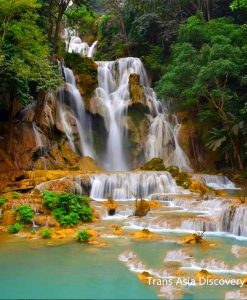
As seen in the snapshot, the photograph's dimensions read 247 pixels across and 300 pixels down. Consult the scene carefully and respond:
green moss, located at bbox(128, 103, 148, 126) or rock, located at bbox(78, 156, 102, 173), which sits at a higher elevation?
green moss, located at bbox(128, 103, 148, 126)

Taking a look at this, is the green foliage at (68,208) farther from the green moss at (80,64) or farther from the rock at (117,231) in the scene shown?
the green moss at (80,64)

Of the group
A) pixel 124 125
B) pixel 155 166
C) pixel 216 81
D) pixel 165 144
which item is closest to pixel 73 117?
pixel 124 125

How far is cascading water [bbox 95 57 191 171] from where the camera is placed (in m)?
26.4

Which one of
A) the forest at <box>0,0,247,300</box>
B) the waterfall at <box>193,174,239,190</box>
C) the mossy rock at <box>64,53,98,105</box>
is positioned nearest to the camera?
the forest at <box>0,0,247,300</box>

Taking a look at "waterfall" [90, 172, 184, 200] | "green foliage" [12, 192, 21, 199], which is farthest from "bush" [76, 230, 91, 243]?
"waterfall" [90, 172, 184, 200]

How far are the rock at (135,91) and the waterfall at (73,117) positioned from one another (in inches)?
139

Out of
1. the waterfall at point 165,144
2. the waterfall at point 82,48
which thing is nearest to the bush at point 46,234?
the waterfall at point 165,144

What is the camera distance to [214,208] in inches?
580

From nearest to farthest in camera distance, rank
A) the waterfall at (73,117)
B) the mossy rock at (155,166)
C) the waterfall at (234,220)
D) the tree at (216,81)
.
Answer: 1. the waterfall at (234,220)
2. the mossy rock at (155,166)
3. the tree at (216,81)
4. the waterfall at (73,117)

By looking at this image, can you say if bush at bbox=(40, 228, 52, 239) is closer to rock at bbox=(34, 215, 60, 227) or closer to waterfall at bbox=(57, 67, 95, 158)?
rock at bbox=(34, 215, 60, 227)

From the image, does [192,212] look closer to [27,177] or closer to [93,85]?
[27,177]

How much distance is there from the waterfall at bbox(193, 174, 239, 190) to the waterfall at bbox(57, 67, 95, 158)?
7.66 metres

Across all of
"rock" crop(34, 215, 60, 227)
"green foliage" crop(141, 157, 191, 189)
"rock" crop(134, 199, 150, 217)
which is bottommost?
"rock" crop(34, 215, 60, 227)

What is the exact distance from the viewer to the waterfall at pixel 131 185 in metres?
18.3
